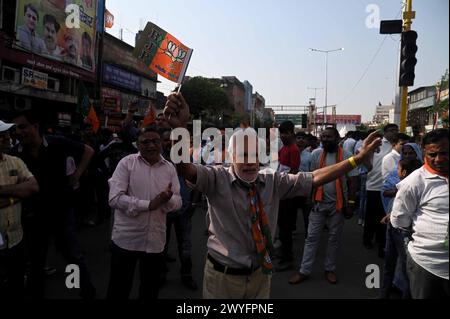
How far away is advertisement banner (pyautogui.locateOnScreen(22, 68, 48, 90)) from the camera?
15.4m

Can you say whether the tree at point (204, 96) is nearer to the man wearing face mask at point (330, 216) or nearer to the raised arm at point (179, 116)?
the man wearing face mask at point (330, 216)

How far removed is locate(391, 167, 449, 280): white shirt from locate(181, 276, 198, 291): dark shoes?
2.26 metres

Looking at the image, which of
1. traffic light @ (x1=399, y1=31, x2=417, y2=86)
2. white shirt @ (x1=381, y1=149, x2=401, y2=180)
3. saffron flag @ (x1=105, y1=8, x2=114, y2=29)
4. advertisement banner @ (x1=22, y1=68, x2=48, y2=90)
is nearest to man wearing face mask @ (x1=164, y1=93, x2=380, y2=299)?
white shirt @ (x1=381, y1=149, x2=401, y2=180)

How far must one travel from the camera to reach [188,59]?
398 cm

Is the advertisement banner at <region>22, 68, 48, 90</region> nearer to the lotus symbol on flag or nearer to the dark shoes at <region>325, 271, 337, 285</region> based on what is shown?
the lotus symbol on flag

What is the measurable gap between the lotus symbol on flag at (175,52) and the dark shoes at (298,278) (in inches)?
108

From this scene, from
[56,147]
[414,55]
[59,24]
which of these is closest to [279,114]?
[59,24]

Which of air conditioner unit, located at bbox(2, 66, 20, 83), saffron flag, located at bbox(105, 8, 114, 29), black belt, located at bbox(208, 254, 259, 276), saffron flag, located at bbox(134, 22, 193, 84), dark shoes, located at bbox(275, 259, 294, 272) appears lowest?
dark shoes, located at bbox(275, 259, 294, 272)

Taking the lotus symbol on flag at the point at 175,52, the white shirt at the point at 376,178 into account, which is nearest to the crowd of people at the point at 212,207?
the lotus symbol on flag at the point at 175,52

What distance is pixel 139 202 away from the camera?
2924 millimetres

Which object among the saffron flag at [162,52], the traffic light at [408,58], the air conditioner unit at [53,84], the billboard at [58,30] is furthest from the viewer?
the air conditioner unit at [53,84]

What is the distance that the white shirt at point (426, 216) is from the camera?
2359mm

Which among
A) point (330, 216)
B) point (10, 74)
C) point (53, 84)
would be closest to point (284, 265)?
point (330, 216)

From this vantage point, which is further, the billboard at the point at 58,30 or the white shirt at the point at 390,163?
the billboard at the point at 58,30
